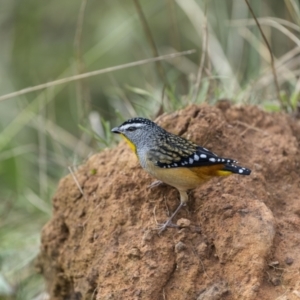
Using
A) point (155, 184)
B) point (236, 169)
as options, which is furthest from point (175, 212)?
point (236, 169)

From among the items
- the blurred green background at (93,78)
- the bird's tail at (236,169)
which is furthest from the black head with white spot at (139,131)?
the blurred green background at (93,78)

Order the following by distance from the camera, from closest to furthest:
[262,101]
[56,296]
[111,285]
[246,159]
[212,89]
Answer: [111,285] < [246,159] < [56,296] < [212,89] < [262,101]

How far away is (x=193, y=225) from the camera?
4.23 m

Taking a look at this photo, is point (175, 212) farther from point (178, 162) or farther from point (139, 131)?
point (139, 131)

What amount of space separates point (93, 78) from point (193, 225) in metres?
7.45

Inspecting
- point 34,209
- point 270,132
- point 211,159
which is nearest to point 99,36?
point 34,209

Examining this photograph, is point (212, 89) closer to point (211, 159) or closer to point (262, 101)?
point (262, 101)

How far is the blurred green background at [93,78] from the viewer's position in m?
6.23

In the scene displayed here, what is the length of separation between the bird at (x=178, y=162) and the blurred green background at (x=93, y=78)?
1081 mm

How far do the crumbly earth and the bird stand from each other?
5.7 inches

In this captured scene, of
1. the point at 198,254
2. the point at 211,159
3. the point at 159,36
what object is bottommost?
the point at 159,36

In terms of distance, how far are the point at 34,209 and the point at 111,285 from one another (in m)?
3.08

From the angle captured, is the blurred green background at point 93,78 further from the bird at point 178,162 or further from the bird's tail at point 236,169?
the bird's tail at point 236,169

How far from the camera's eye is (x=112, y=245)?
14.2ft
